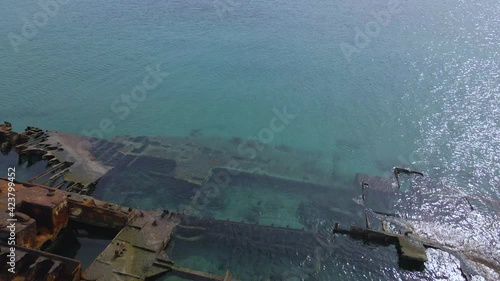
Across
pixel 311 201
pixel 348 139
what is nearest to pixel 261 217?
pixel 311 201

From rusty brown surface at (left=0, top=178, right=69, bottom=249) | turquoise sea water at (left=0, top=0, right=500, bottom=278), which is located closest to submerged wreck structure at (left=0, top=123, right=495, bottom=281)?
rusty brown surface at (left=0, top=178, right=69, bottom=249)

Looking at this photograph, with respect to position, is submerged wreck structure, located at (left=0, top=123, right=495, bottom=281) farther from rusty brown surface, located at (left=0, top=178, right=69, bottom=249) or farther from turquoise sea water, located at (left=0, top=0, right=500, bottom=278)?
turquoise sea water, located at (left=0, top=0, right=500, bottom=278)

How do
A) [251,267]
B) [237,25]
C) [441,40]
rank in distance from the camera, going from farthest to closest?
[237,25] < [441,40] < [251,267]

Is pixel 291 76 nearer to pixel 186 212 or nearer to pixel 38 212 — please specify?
pixel 186 212

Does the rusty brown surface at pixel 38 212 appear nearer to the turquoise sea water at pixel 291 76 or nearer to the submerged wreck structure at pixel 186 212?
the submerged wreck structure at pixel 186 212

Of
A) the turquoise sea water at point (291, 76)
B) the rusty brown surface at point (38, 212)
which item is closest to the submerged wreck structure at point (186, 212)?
the rusty brown surface at point (38, 212)

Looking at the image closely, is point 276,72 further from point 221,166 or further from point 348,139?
point 221,166

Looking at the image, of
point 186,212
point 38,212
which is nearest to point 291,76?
point 186,212
